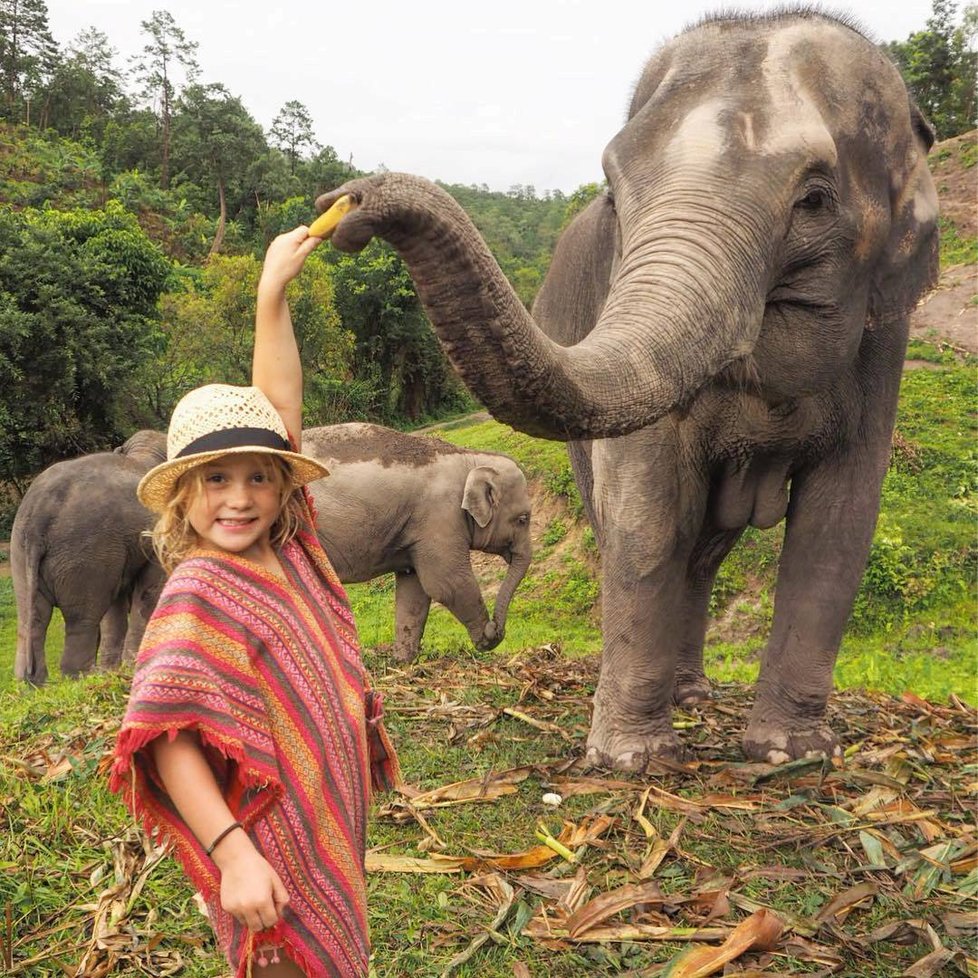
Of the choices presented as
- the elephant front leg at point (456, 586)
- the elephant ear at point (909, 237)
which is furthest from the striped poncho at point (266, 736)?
the elephant front leg at point (456, 586)

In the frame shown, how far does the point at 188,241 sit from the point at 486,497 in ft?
95.9

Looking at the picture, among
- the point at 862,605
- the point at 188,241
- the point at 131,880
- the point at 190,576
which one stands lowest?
the point at 862,605

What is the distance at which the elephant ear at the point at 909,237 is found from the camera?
3041 millimetres

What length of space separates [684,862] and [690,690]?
2.00 metres

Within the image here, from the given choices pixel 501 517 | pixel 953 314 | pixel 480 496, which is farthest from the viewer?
pixel 953 314

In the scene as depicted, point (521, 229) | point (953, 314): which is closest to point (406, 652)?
point (953, 314)

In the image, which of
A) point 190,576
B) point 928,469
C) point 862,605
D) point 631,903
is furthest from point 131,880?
point 928,469

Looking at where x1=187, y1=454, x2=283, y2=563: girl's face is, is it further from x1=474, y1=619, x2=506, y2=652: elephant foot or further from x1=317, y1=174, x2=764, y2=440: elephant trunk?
x1=474, y1=619, x2=506, y2=652: elephant foot

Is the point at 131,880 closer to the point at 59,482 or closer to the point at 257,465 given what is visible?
the point at 257,465

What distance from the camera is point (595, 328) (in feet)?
7.71

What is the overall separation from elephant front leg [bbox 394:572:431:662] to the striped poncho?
17.2ft

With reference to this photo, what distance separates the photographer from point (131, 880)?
2.97 metres

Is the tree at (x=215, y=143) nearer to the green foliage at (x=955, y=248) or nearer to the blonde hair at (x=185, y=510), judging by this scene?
the green foliage at (x=955, y=248)

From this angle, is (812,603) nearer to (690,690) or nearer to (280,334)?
Result: (690,690)
